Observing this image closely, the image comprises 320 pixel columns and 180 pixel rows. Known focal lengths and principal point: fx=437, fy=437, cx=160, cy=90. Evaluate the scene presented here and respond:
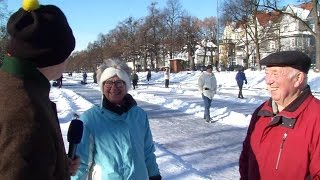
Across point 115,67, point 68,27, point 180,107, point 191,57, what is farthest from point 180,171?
point 191,57

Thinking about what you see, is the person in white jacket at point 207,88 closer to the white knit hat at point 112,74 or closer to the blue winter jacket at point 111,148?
the white knit hat at point 112,74

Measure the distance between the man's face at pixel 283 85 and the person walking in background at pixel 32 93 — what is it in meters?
1.75

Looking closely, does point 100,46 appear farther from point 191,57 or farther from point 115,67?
point 115,67

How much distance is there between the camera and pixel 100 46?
300ft

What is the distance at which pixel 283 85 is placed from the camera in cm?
309

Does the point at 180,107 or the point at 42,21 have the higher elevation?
the point at 42,21

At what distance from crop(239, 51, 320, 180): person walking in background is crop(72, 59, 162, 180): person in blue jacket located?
0.81 m

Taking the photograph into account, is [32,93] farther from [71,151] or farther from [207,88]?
[207,88]

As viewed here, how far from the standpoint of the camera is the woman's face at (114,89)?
3.52 m

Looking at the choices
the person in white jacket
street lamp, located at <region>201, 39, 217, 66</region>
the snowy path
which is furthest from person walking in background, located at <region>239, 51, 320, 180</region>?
street lamp, located at <region>201, 39, 217, 66</region>

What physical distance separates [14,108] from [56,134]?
0.69 ft

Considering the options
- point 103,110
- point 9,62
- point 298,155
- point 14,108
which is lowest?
point 298,155

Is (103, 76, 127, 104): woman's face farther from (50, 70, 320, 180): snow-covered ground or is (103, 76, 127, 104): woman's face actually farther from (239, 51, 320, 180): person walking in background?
(50, 70, 320, 180): snow-covered ground

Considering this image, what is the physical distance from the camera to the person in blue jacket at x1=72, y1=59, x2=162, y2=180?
10.6 feet
